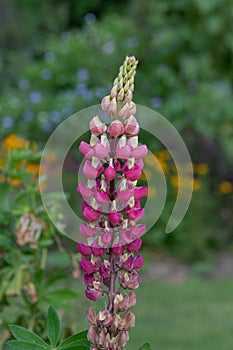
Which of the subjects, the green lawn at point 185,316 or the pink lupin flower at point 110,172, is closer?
the pink lupin flower at point 110,172

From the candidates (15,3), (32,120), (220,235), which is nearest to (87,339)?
(220,235)

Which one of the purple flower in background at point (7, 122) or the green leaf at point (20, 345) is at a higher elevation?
the purple flower in background at point (7, 122)

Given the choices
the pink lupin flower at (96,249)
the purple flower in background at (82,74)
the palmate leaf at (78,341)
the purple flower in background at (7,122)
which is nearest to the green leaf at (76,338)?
the palmate leaf at (78,341)

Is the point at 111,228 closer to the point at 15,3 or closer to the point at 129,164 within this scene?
the point at 129,164

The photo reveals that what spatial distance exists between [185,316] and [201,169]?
1959 mm

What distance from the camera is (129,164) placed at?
4.38 feet

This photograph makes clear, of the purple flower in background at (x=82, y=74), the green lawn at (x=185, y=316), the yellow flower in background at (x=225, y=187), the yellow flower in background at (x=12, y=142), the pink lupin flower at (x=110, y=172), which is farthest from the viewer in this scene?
the purple flower in background at (x=82, y=74)

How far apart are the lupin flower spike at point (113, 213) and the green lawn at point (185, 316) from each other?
8.61ft

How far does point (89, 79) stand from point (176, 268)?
280cm

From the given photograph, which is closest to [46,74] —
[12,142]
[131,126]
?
[12,142]

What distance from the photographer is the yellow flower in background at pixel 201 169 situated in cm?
655

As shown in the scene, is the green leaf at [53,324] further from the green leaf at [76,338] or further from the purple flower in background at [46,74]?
the purple flower in background at [46,74]

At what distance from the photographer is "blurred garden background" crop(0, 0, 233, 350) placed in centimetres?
215

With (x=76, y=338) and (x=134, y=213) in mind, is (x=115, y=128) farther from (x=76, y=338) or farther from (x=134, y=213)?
(x=76, y=338)
